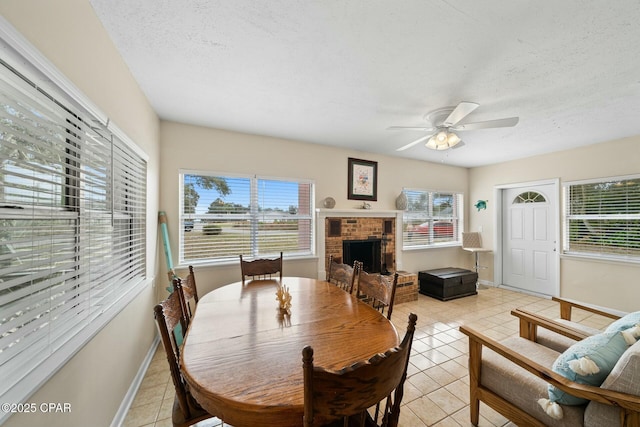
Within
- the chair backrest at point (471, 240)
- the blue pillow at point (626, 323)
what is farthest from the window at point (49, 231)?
the chair backrest at point (471, 240)

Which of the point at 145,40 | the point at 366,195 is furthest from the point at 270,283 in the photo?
the point at 366,195

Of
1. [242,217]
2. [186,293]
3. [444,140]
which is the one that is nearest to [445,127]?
[444,140]

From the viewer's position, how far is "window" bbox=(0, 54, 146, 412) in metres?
0.87

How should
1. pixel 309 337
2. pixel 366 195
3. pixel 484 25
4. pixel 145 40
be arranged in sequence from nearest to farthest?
1. pixel 309 337
2. pixel 484 25
3. pixel 145 40
4. pixel 366 195

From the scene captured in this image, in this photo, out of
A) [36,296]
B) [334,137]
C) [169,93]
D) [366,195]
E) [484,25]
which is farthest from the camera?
[366,195]

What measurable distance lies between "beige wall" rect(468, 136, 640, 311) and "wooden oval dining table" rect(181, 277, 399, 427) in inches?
171

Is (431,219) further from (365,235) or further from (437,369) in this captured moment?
(437,369)

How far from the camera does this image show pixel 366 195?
4277 mm

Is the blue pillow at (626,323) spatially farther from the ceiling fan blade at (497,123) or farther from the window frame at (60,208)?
the window frame at (60,208)

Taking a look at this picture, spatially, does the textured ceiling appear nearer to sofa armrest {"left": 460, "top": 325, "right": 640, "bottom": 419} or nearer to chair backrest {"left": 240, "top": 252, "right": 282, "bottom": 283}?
chair backrest {"left": 240, "top": 252, "right": 282, "bottom": 283}

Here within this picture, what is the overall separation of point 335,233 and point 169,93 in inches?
108

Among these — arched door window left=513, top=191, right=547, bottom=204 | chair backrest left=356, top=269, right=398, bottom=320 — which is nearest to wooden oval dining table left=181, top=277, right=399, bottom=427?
chair backrest left=356, top=269, right=398, bottom=320

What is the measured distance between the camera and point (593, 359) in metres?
1.18

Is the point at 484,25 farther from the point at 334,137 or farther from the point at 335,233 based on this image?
the point at 335,233
